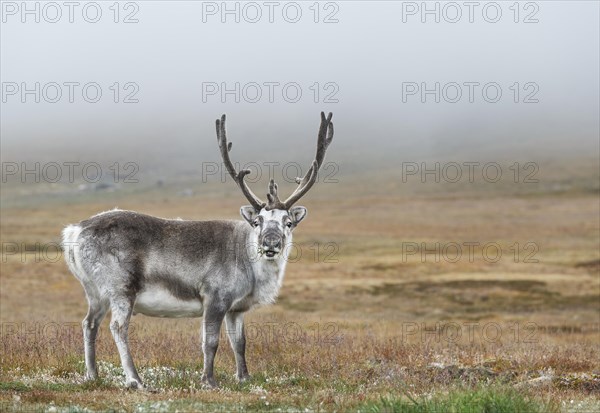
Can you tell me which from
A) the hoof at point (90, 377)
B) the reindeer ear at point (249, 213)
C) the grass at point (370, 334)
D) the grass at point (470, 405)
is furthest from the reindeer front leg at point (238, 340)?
the grass at point (470, 405)

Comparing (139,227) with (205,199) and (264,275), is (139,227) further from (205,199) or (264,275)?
(205,199)

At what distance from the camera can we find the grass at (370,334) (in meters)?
11.1

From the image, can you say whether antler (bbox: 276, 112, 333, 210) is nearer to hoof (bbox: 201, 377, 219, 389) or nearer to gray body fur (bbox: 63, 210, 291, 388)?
gray body fur (bbox: 63, 210, 291, 388)

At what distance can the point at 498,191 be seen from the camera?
171 meters

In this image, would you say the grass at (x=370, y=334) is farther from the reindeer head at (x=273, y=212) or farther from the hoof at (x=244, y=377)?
the reindeer head at (x=273, y=212)

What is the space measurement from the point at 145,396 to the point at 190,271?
3064 mm

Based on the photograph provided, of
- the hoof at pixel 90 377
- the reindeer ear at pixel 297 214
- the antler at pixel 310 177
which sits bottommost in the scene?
the hoof at pixel 90 377

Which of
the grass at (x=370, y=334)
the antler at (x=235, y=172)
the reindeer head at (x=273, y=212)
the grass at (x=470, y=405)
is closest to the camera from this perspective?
the grass at (x=470, y=405)

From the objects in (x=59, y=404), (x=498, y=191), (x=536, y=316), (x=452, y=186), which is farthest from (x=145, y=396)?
(x=452, y=186)

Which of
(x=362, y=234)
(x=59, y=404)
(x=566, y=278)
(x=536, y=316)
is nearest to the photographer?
(x=59, y=404)

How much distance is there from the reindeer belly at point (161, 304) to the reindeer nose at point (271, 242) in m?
1.69

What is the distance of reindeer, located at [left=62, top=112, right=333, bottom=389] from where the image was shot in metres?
13.4

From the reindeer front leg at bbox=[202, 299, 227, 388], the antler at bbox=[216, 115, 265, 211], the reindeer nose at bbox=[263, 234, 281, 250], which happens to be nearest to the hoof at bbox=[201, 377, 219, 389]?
the reindeer front leg at bbox=[202, 299, 227, 388]

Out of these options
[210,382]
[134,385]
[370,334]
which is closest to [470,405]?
[210,382]
